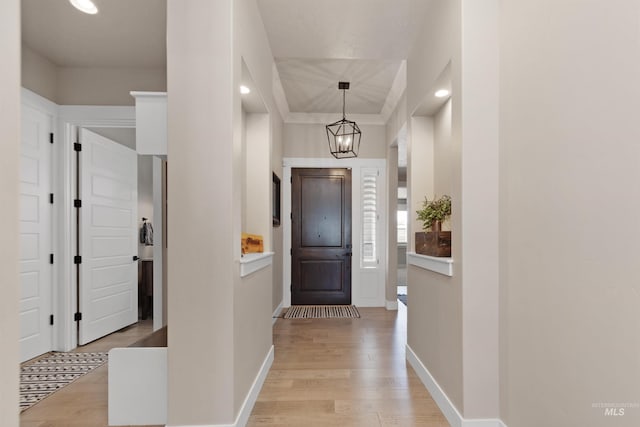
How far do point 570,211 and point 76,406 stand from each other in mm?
3075

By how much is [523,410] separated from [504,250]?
78cm

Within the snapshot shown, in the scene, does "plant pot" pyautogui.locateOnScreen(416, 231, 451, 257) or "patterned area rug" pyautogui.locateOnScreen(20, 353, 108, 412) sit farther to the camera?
"patterned area rug" pyautogui.locateOnScreen(20, 353, 108, 412)

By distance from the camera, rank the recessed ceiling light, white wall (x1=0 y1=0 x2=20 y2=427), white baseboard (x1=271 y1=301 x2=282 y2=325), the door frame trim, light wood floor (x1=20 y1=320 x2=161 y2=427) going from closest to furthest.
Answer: white wall (x1=0 y1=0 x2=20 y2=427)
light wood floor (x1=20 y1=320 x2=161 y2=427)
the recessed ceiling light
white baseboard (x1=271 y1=301 x2=282 y2=325)
the door frame trim

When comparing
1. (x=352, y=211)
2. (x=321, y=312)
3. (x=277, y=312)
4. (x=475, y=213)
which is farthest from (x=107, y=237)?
(x=475, y=213)

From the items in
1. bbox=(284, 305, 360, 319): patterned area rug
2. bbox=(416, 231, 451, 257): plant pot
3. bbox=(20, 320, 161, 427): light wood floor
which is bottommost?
bbox=(284, 305, 360, 319): patterned area rug

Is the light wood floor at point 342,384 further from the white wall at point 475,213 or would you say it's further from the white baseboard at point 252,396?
the white wall at point 475,213

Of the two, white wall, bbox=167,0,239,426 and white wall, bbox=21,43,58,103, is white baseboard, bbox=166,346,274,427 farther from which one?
white wall, bbox=21,43,58,103

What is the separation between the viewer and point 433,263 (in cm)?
233

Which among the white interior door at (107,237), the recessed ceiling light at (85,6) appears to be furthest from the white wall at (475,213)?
the white interior door at (107,237)

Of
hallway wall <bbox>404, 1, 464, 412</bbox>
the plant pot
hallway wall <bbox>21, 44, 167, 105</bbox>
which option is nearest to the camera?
hallway wall <bbox>404, 1, 464, 412</bbox>

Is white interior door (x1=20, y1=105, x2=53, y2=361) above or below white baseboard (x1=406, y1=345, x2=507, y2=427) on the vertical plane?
above

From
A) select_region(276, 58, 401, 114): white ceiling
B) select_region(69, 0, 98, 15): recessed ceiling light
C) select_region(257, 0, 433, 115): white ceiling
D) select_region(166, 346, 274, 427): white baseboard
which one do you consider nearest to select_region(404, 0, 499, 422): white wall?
select_region(257, 0, 433, 115): white ceiling

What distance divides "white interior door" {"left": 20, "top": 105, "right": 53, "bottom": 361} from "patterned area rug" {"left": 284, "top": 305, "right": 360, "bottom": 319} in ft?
8.56

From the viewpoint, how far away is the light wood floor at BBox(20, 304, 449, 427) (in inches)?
82.6
